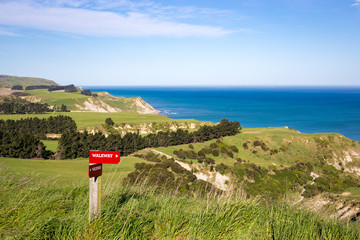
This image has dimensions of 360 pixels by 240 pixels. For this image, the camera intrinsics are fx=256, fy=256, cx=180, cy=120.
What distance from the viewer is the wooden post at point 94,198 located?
477 centimetres

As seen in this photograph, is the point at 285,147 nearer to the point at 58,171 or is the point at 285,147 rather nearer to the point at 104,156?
the point at 58,171

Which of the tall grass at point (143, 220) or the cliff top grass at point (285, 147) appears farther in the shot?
the cliff top grass at point (285, 147)

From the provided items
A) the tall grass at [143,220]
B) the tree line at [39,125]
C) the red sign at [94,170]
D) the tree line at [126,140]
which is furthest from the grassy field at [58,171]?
the tree line at [39,125]

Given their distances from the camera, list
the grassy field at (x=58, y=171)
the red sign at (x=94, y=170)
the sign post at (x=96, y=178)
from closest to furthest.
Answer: the red sign at (x=94, y=170)
the sign post at (x=96, y=178)
the grassy field at (x=58, y=171)

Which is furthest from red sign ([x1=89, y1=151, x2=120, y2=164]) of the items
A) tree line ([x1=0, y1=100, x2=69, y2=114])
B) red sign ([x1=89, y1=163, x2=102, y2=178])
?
tree line ([x1=0, y1=100, x2=69, y2=114])

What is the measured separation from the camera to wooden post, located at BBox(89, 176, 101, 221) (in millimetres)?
4766

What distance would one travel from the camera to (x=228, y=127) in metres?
83.9

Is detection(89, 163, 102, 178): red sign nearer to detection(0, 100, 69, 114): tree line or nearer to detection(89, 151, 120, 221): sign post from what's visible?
detection(89, 151, 120, 221): sign post

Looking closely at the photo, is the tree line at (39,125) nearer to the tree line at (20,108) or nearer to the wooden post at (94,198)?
the tree line at (20,108)

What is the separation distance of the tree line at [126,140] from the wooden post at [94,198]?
5483 centimetres

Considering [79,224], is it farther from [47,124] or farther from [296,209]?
[47,124]

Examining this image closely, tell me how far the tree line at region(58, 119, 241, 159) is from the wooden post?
2159 inches

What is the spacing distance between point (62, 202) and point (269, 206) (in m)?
5.07

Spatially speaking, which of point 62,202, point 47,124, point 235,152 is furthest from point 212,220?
point 47,124
